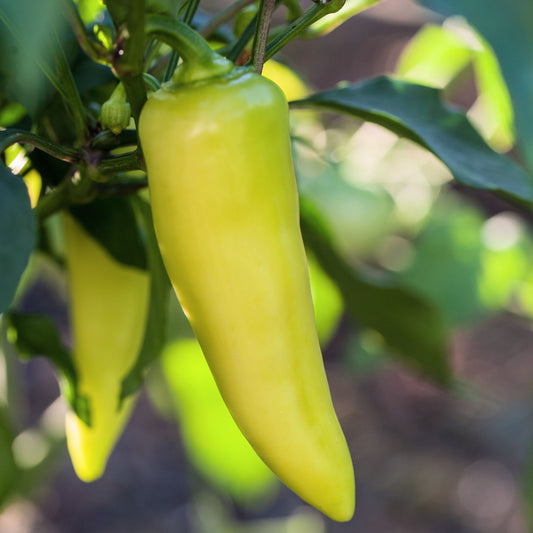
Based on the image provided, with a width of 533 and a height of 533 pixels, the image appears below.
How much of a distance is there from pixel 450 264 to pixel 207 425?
37cm

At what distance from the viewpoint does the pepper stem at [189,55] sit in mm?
252

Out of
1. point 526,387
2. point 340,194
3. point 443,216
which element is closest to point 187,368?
point 340,194

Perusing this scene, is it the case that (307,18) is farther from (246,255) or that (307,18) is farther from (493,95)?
(493,95)

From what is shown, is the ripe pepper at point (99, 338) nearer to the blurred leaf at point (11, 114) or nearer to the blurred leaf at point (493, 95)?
the blurred leaf at point (11, 114)

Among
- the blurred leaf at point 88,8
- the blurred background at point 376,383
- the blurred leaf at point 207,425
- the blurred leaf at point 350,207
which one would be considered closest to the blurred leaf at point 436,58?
the blurred background at point 376,383

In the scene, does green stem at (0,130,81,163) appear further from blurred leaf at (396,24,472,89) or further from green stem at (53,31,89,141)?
blurred leaf at (396,24,472,89)

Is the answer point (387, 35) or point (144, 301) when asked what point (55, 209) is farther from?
point (387, 35)

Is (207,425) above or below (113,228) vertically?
below

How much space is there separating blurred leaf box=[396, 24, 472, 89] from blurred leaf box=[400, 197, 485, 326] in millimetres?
182

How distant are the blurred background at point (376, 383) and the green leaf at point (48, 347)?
0.07 meters

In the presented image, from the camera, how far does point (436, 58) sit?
92 cm

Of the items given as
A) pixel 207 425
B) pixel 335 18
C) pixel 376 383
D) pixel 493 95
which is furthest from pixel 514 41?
pixel 376 383

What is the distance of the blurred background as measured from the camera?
80 centimetres

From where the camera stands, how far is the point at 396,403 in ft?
6.28
